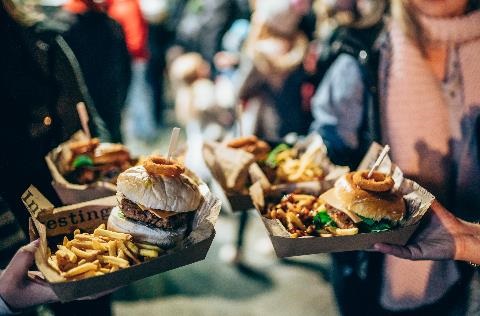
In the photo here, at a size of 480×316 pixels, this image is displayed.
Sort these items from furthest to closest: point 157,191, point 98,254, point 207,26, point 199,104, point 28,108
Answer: point 207,26, point 199,104, point 28,108, point 157,191, point 98,254

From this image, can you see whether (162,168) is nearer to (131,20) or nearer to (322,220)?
(322,220)

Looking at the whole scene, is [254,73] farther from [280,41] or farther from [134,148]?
[134,148]

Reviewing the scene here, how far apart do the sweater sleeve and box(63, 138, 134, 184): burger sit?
1.31m

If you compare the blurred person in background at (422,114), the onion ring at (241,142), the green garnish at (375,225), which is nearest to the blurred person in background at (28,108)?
the onion ring at (241,142)

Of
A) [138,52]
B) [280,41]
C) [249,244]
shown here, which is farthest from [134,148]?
[280,41]

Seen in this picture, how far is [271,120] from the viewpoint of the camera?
5.14 m

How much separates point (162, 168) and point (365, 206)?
102cm

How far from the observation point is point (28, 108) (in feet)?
7.47

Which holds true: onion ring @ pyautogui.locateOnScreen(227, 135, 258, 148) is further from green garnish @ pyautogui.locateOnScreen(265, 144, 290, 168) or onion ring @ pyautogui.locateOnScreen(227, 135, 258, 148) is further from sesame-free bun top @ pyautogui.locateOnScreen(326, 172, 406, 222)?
sesame-free bun top @ pyautogui.locateOnScreen(326, 172, 406, 222)

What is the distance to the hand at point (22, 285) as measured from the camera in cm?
189

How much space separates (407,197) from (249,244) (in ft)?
10.6

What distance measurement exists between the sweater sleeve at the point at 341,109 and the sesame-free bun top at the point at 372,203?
537 mm

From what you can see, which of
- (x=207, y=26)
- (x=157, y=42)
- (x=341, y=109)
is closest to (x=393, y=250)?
(x=341, y=109)

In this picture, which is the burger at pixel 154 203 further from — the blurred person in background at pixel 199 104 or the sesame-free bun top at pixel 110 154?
the blurred person in background at pixel 199 104
